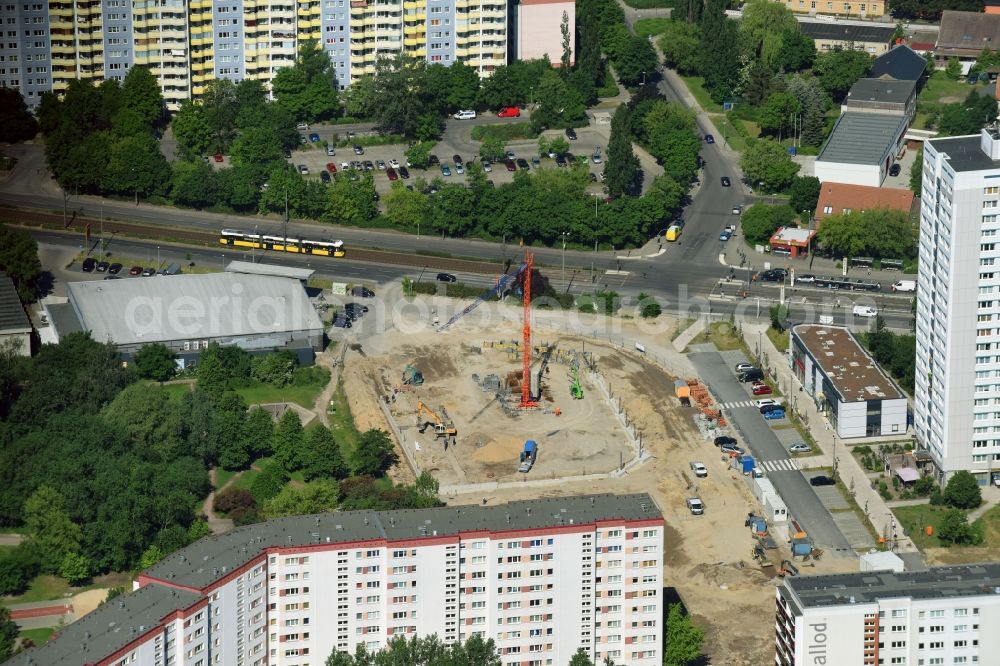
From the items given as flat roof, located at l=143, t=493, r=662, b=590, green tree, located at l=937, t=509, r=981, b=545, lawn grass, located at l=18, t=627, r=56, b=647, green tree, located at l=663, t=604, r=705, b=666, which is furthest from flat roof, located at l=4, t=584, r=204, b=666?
green tree, located at l=937, t=509, r=981, b=545

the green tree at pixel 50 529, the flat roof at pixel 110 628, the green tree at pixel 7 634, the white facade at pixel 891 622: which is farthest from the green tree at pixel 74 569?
the white facade at pixel 891 622

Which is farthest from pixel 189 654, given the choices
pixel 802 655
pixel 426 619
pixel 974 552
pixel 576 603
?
pixel 974 552

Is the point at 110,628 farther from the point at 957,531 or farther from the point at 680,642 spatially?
the point at 957,531

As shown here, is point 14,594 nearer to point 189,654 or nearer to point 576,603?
point 189,654

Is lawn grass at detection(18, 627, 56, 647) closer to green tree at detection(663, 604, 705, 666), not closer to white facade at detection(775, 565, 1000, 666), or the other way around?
green tree at detection(663, 604, 705, 666)

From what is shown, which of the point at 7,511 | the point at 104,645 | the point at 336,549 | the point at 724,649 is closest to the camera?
the point at 104,645

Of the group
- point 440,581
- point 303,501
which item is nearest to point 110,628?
point 440,581
